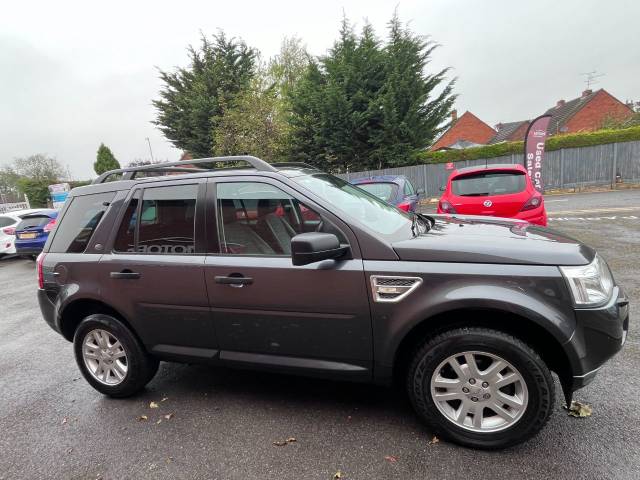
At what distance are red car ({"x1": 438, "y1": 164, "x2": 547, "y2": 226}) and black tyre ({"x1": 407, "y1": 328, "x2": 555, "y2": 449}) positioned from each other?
404 cm

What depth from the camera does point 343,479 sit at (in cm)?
218

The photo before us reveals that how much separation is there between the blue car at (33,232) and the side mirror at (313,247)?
10490 millimetres

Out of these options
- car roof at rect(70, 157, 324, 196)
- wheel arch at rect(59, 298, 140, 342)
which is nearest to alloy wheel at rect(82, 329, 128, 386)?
wheel arch at rect(59, 298, 140, 342)

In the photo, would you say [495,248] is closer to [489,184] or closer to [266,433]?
[266,433]

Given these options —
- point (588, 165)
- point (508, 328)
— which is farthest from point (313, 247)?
point (588, 165)

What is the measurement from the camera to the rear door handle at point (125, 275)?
2912 millimetres

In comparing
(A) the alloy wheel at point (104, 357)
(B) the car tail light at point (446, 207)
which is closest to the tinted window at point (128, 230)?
(A) the alloy wheel at point (104, 357)

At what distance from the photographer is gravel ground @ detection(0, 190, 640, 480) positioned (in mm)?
2225

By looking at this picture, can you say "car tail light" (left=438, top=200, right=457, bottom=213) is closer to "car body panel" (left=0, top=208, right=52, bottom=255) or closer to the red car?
the red car

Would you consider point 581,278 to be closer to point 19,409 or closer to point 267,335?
point 267,335

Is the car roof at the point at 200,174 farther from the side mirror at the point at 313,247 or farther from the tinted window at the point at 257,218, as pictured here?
the side mirror at the point at 313,247

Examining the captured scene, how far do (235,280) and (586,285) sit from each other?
82.6 inches

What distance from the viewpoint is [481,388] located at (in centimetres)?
227

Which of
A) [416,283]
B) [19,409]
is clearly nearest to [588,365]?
[416,283]
